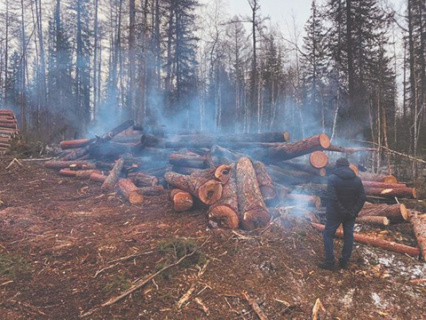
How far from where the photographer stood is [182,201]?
6.45 m

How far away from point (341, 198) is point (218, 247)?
2.14 meters

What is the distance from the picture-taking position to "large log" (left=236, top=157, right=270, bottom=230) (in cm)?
552

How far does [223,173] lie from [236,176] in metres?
0.43

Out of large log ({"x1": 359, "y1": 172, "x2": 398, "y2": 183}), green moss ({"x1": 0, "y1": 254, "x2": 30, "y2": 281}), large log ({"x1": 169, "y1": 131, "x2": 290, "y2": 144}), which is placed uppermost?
large log ({"x1": 169, "y1": 131, "x2": 290, "y2": 144})

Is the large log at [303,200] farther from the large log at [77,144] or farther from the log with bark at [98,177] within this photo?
the large log at [77,144]

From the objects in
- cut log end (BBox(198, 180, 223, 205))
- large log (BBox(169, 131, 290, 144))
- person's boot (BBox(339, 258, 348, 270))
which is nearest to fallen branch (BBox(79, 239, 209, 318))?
cut log end (BBox(198, 180, 223, 205))

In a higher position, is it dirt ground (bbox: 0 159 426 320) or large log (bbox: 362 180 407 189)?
large log (bbox: 362 180 407 189)

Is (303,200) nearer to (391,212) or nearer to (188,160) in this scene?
(391,212)

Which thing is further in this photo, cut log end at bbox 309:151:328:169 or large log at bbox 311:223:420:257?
cut log end at bbox 309:151:328:169

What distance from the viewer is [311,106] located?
27.5 meters

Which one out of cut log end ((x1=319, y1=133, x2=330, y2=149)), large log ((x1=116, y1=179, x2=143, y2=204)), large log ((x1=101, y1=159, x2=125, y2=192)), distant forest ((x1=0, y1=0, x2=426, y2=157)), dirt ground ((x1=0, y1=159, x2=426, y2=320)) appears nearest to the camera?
dirt ground ((x1=0, y1=159, x2=426, y2=320))

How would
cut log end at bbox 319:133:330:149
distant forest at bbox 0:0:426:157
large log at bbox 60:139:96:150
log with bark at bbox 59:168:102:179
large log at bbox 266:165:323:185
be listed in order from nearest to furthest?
1. cut log end at bbox 319:133:330:149
2. large log at bbox 266:165:323:185
3. log with bark at bbox 59:168:102:179
4. large log at bbox 60:139:96:150
5. distant forest at bbox 0:0:426:157

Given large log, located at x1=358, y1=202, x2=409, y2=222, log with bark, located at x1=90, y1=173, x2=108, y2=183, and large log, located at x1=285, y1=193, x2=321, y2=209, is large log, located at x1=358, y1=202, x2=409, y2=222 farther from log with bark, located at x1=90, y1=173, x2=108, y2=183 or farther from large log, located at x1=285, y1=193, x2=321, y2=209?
log with bark, located at x1=90, y1=173, x2=108, y2=183

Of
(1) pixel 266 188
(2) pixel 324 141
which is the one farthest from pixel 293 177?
(1) pixel 266 188
